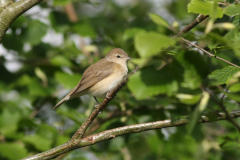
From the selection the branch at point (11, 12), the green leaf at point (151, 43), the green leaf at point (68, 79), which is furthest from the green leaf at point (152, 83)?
the green leaf at point (68, 79)

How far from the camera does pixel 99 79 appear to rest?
5000 mm

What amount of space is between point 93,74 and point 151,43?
3232 millimetres

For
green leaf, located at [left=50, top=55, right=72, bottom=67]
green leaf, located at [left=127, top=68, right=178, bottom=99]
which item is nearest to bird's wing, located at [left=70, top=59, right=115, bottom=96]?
green leaf, located at [left=50, top=55, right=72, bottom=67]

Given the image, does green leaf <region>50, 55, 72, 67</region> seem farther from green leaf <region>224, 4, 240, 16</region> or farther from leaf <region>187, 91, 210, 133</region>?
leaf <region>187, 91, 210, 133</region>

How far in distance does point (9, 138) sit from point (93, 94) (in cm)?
145

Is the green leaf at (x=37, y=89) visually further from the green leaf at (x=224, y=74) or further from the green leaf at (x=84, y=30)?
the green leaf at (x=224, y=74)

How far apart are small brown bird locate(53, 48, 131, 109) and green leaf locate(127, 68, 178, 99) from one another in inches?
97.9

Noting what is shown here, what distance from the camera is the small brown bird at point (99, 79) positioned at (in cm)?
479

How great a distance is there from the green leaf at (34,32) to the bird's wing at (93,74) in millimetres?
1182

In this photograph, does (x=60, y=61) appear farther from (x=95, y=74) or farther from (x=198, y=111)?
(x=198, y=111)

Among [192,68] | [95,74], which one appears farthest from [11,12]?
[95,74]

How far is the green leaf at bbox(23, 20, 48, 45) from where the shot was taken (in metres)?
5.47

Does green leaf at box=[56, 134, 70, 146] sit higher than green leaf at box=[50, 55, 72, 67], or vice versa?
green leaf at box=[50, 55, 72, 67]

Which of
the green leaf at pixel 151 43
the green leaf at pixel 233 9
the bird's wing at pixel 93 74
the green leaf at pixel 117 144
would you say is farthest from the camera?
the bird's wing at pixel 93 74
